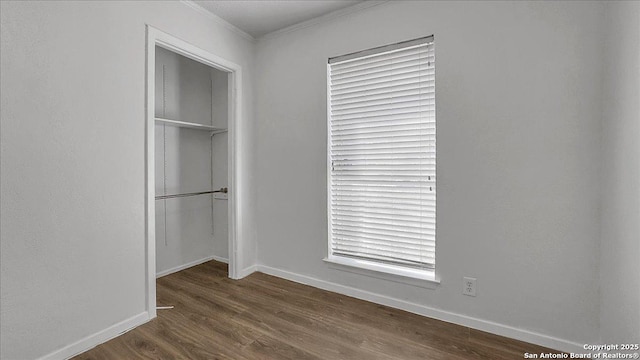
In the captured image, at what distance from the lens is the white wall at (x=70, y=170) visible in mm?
1541

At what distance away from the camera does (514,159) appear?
1897 millimetres

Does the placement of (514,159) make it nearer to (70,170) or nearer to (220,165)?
(70,170)

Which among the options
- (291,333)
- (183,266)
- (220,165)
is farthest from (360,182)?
(183,266)

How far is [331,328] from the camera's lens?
205cm

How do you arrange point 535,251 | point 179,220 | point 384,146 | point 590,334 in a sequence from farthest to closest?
point 179,220 < point 384,146 < point 535,251 < point 590,334

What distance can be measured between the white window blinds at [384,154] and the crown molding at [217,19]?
1.03 m

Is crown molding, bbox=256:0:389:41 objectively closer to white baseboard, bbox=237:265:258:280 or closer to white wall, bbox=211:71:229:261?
white wall, bbox=211:71:229:261

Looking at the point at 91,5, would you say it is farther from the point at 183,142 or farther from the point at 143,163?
the point at 183,142

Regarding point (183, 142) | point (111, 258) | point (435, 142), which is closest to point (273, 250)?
point (111, 258)

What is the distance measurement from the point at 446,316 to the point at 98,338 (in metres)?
2.39

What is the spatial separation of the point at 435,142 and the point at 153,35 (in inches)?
89.8

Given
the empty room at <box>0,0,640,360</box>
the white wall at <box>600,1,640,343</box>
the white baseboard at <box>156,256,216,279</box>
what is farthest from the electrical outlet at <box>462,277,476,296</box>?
the white baseboard at <box>156,256,216,279</box>

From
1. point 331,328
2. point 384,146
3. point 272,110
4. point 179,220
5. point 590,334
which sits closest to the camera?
point 590,334

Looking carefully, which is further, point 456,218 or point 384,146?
point 384,146
